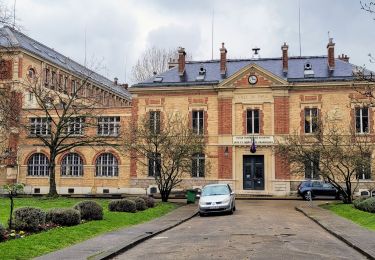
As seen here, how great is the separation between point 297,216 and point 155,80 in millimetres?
22886

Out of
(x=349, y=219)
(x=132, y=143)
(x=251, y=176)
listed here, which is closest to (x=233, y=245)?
(x=349, y=219)

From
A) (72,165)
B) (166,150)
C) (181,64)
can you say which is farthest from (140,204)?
(181,64)

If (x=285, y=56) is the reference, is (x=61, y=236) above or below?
below

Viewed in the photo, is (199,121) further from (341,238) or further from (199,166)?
(341,238)

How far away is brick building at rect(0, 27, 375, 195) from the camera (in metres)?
39.7

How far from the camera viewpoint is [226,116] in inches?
1613

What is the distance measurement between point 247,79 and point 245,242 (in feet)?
91.4

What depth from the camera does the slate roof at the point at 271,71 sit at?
132 ft

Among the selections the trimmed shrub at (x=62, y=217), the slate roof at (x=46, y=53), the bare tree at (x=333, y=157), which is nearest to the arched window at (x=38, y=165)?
the slate roof at (x=46, y=53)

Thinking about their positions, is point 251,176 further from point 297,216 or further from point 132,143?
point 297,216

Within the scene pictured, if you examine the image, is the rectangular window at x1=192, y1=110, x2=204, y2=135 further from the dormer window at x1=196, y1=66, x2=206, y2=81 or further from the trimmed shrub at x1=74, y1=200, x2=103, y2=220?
the trimmed shrub at x1=74, y1=200, x2=103, y2=220

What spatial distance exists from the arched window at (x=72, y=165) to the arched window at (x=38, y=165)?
156 cm

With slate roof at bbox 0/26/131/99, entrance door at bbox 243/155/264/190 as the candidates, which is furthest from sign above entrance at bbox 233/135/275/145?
slate roof at bbox 0/26/131/99

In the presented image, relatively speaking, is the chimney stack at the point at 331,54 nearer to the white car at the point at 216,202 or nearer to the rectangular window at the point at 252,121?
the rectangular window at the point at 252,121
